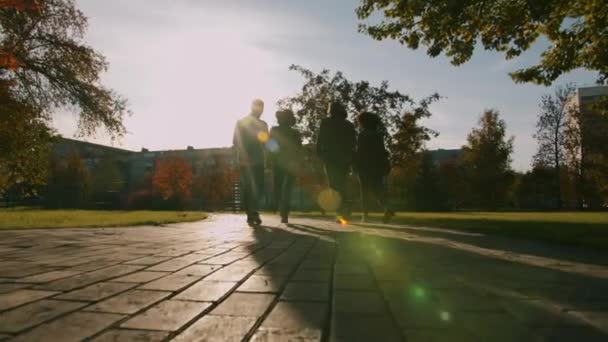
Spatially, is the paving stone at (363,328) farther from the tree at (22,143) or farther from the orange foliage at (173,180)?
the orange foliage at (173,180)

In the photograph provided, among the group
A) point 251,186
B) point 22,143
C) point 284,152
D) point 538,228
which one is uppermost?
point 22,143

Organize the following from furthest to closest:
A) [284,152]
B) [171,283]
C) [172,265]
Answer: [284,152] → [172,265] → [171,283]

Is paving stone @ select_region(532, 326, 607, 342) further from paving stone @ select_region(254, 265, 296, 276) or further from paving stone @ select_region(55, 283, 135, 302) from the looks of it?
paving stone @ select_region(55, 283, 135, 302)

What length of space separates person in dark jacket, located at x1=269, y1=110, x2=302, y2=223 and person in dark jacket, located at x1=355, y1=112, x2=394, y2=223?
1376 millimetres

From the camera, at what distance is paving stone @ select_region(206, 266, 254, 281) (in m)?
2.58

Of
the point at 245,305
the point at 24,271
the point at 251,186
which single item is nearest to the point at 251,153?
the point at 251,186

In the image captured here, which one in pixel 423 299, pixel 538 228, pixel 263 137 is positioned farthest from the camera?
pixel 263 137

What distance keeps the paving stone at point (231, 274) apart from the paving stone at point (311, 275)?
368mm

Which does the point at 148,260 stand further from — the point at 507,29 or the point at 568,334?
the point at 507,29

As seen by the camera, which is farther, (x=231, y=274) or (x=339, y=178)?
(x=339, y=178)

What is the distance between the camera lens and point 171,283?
2.42m

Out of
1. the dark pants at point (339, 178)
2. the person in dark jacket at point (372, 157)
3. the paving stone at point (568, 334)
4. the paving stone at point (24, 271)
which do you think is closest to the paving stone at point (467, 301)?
the paving stone at point (568, 334)

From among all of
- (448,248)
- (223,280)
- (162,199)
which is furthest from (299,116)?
(162,199)

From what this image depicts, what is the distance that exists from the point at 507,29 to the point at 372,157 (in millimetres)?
4426
